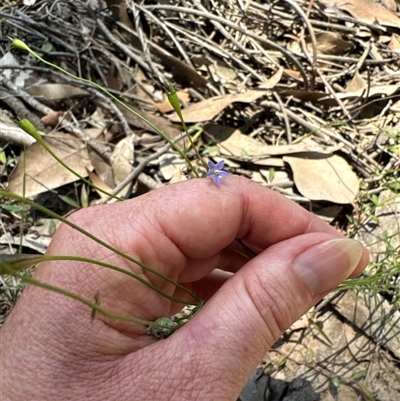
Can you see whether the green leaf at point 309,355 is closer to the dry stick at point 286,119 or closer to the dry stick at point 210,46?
the dry stick at point 286,119

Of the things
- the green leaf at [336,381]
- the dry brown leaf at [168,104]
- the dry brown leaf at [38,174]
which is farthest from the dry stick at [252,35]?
the green leaf at [336,381]

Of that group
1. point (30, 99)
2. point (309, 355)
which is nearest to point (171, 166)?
point (30, 99)

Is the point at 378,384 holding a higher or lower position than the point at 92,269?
lower

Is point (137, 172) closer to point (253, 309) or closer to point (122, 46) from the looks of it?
point (122, 46)

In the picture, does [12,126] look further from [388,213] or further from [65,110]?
[388,213]

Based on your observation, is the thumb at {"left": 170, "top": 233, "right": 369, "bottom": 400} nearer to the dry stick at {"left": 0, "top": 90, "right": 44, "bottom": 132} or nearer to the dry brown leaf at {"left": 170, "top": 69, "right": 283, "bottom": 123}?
the dry brown leaf at {"left": 170, "top": 69, "right": 283, "bottom": 123}

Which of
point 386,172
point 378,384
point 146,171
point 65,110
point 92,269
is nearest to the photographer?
point 92,269

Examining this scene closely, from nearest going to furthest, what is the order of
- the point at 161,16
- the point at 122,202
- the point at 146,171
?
the point at 122,202 → the point at 146,171 → the point at 161,16

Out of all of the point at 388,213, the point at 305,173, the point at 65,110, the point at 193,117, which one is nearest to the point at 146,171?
the point at 193,117
